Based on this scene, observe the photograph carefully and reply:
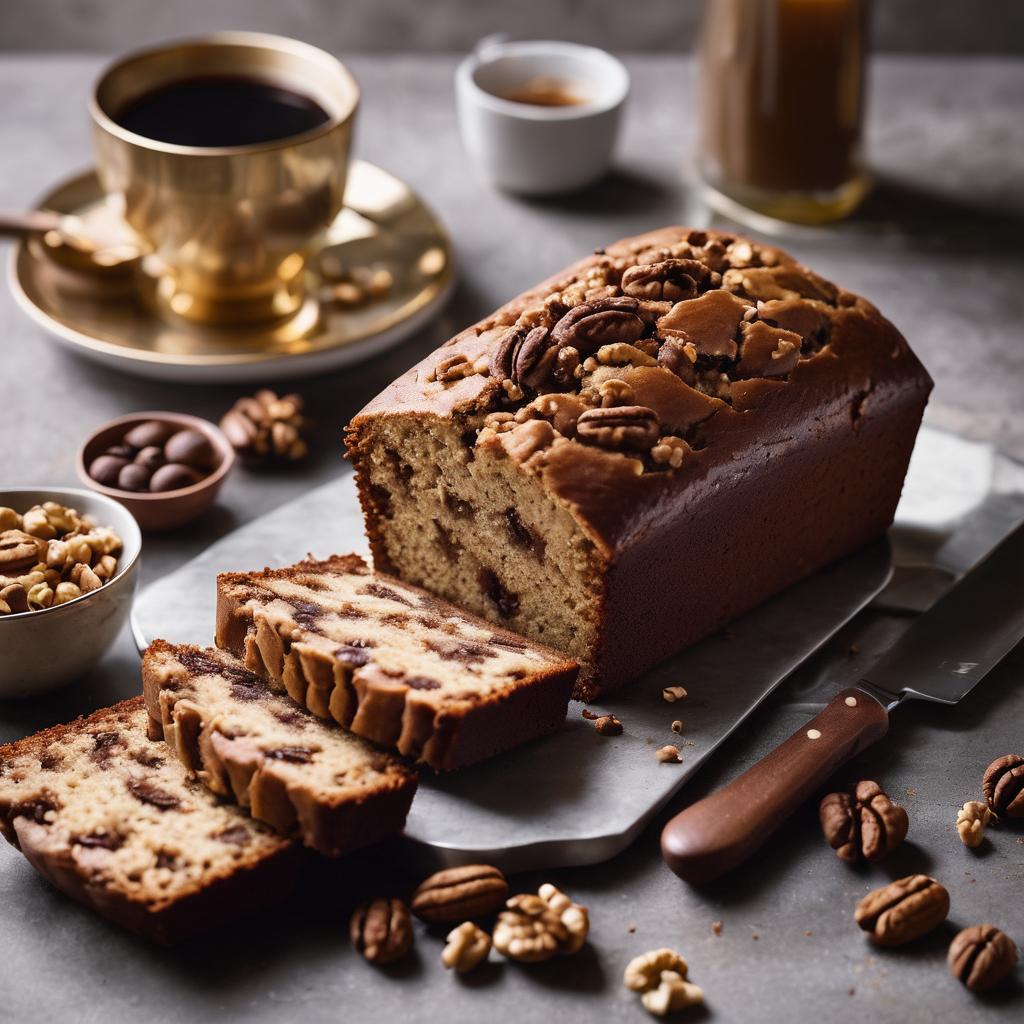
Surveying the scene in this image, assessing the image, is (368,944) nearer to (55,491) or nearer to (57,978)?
(57,978)

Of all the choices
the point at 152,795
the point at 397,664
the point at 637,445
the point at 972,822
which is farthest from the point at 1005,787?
the point at 152,795

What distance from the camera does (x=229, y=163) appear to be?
3.80 m

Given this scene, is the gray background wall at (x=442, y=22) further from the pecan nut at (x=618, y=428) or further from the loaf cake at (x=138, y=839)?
the loaf cake at (x=138, y=839)

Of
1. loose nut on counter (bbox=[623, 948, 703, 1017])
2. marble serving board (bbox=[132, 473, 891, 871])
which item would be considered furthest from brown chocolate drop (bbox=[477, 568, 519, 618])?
loose nut on counter (bbox=[623, 948, 703, 1017])

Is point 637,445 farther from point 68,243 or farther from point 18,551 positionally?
point 68,243

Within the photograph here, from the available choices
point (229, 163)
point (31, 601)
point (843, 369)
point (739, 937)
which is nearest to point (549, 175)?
point (229, 163)

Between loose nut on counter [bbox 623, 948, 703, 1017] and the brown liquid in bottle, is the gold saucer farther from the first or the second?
loose nut on counter [bbox 623, 948, 703, 1017]

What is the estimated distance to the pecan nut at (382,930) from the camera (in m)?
2.37

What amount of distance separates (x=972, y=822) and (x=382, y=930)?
→ 109 centimetres

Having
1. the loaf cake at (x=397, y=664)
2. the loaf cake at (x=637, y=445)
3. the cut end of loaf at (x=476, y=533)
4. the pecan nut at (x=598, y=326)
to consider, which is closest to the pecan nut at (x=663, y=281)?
the loaf cake at (x=637, y=445)

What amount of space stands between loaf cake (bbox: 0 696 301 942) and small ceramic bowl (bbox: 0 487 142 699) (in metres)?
0.25

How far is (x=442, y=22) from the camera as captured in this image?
19.9ft

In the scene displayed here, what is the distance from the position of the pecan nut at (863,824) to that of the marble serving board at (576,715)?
0.86ft

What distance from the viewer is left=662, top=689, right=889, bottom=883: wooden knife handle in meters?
2.47
